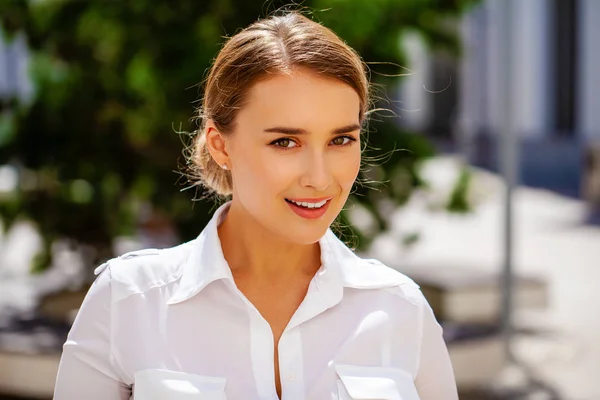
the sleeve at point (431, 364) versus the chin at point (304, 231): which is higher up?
the chin at point (304, 231)

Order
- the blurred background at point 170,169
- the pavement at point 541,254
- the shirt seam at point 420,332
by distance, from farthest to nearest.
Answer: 1. the pavement at point 541,254
2. the blurred background at point 170,169
3. the shirt seam at point 420,332

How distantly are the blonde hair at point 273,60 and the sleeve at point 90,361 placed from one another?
358mm

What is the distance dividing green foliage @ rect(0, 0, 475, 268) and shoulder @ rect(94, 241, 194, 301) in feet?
11.2

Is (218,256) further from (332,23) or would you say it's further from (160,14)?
(160,14)

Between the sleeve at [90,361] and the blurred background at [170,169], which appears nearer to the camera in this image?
the sleeve at [90,361]

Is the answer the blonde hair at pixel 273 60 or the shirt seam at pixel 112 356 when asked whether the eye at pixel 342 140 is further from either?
the shirt seam at pixel 112 356

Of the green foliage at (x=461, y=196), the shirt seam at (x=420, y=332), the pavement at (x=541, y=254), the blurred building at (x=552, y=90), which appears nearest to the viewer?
the shirt seam at (x=420, y=332)

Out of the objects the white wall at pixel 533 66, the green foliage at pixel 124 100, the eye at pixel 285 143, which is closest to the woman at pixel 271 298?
the eye at pixel 285 143

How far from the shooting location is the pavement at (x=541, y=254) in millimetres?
6109

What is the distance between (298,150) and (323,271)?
0.24 meters

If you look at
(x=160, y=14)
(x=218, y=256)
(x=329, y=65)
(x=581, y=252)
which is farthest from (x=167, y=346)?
(x=581, y=252)

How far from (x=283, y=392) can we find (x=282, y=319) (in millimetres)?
131

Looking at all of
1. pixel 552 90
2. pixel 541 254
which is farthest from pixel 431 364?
pixel 552 90

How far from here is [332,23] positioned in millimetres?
5129
